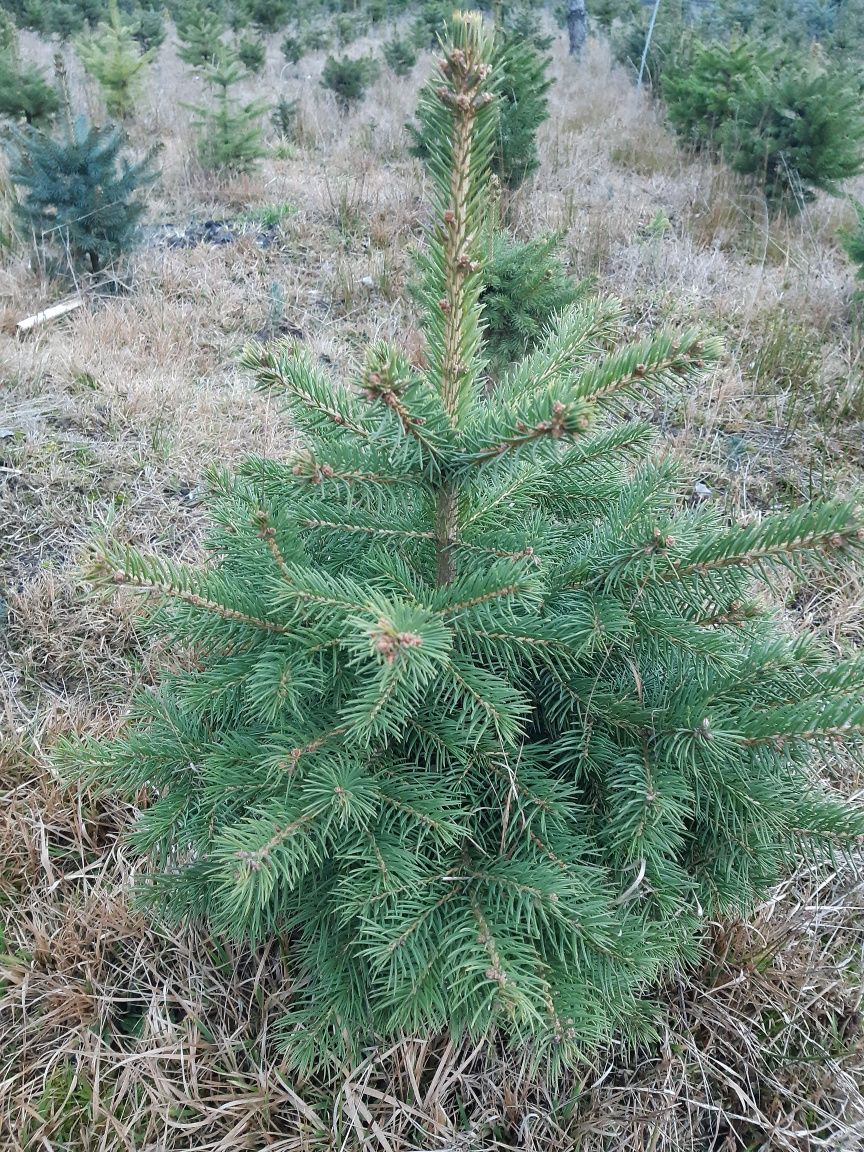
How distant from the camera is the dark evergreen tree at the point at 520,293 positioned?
3.06m

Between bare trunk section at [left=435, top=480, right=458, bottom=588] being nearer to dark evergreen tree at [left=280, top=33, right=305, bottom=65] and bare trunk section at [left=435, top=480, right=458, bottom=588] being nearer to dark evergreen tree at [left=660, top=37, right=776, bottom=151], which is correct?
dark evergreen tree at [left=660, top=37, right=776, bottom=151]

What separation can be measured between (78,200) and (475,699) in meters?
5.04

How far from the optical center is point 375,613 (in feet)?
3.19

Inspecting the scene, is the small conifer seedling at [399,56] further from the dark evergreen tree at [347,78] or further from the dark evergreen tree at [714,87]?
the dark evergreen tree at [714,87]

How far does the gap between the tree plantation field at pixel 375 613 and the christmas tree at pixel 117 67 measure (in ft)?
8.23

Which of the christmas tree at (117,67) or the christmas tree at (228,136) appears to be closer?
the christmas tree at (228,136)

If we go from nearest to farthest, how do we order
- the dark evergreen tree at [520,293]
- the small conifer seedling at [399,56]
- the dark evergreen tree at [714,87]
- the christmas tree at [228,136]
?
the dark evergreen tree at [520,293]
the christmas tree at [228,136]
the dark evergreen tree at [714,87]
the small conifer seedling at [399,56]

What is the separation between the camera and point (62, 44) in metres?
12.3

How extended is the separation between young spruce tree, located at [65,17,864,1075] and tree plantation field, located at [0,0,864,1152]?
17 millimetres

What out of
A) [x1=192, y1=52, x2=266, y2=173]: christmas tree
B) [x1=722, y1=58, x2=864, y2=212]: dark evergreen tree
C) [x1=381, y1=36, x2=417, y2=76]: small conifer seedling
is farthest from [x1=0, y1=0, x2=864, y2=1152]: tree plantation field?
[x1=381, y1=36, x2=417, y2=76]: small conifer seedling

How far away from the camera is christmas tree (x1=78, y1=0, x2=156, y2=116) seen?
7.32m

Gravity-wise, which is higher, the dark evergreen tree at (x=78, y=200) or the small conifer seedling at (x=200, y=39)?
the small conifer seedling at (x=200, y=39)

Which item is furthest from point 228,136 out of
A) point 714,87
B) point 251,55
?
point 251,55

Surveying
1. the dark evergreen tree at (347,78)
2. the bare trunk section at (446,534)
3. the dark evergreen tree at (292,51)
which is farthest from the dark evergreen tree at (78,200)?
the dark evergreen tree at (292,51)
